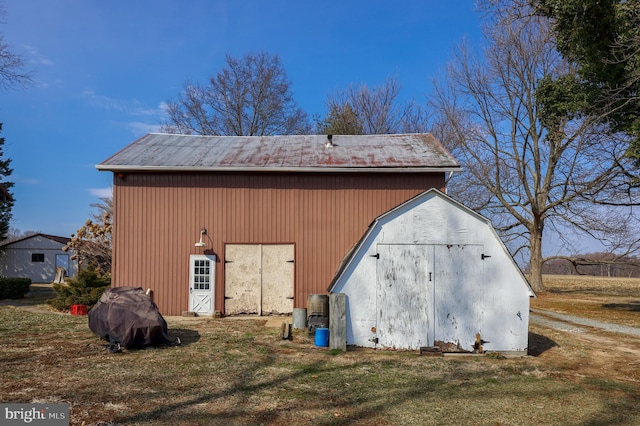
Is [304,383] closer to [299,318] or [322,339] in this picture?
[322,339]

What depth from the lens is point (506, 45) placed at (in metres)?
25.0

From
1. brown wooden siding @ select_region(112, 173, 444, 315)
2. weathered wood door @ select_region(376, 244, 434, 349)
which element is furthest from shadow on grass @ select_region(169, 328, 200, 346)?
weathered wood door @ select_region(376, 244, 434, 349)

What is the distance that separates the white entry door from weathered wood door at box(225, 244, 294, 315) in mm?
462

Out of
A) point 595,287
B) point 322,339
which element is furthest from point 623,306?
point 322,339

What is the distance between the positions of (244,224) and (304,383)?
7.78 metres

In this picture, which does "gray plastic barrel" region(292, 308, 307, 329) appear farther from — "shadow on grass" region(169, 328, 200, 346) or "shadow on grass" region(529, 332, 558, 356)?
"shadow on grass" region(529, 332, 558, 356)

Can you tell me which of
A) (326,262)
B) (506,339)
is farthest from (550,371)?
(326,262)

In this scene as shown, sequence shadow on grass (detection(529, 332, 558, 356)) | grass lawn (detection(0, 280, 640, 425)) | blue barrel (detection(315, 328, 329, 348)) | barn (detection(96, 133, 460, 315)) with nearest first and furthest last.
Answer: grass lawn (detection(0, 280, 640, 425)), blue barrel (detection(315, 328, 329, 348)), shadow on grass (detection(529, 332, 558, 356)), barn (detection(96, 133, 460, 315))

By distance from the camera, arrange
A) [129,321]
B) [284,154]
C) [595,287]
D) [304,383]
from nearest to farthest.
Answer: [304,383] → [129,321] → [284,154] → [595,287]

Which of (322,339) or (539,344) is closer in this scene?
(322,339)

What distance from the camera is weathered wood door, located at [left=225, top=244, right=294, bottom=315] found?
14.0 m

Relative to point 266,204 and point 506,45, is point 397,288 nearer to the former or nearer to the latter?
point 266,204

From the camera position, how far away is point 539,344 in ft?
35.3

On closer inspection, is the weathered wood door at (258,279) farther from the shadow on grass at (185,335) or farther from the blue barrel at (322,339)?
the blue barrel at (322,339)
